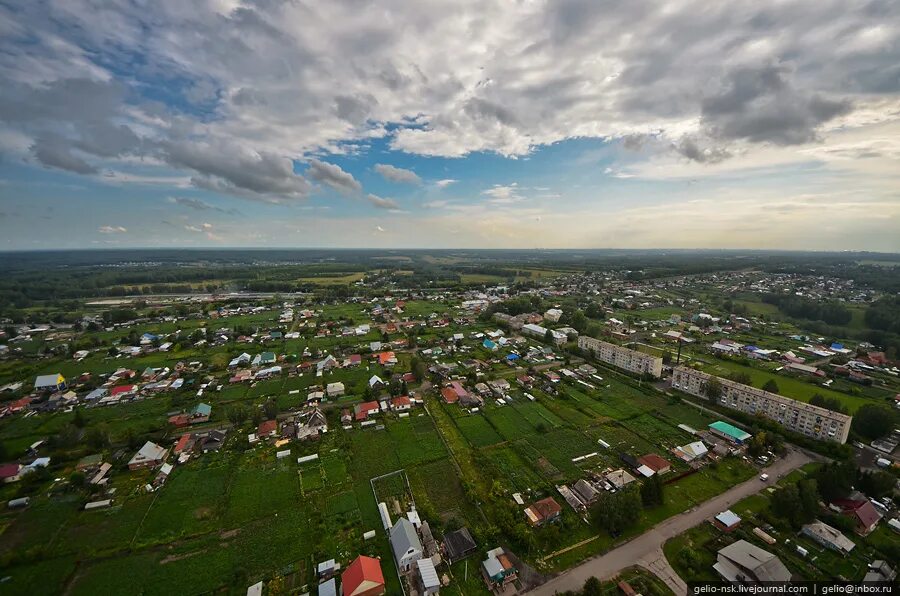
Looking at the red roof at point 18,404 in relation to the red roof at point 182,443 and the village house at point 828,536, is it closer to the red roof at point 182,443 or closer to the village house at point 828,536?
the red roof at point 182,443

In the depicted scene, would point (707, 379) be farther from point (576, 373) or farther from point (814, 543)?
point (814, 543)

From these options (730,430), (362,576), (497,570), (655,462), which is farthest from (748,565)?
(362,576)

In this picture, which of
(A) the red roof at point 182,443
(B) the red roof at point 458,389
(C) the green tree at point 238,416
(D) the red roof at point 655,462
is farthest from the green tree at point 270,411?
(D) the red roof at point 655,462

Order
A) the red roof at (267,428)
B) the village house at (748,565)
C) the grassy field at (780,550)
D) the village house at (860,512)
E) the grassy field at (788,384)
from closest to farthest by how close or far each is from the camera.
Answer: the village house at (748,565)
the grassy field at (780,550)
the village house at (860,512)
the red roof at (267,428)
the grassy field at (788,384)

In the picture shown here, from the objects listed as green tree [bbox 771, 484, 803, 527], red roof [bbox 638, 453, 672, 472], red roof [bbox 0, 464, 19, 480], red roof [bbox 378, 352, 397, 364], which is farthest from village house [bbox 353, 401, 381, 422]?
green tree [bbox 771, 484, 803, 527]

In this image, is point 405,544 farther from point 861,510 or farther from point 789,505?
point 861,510
